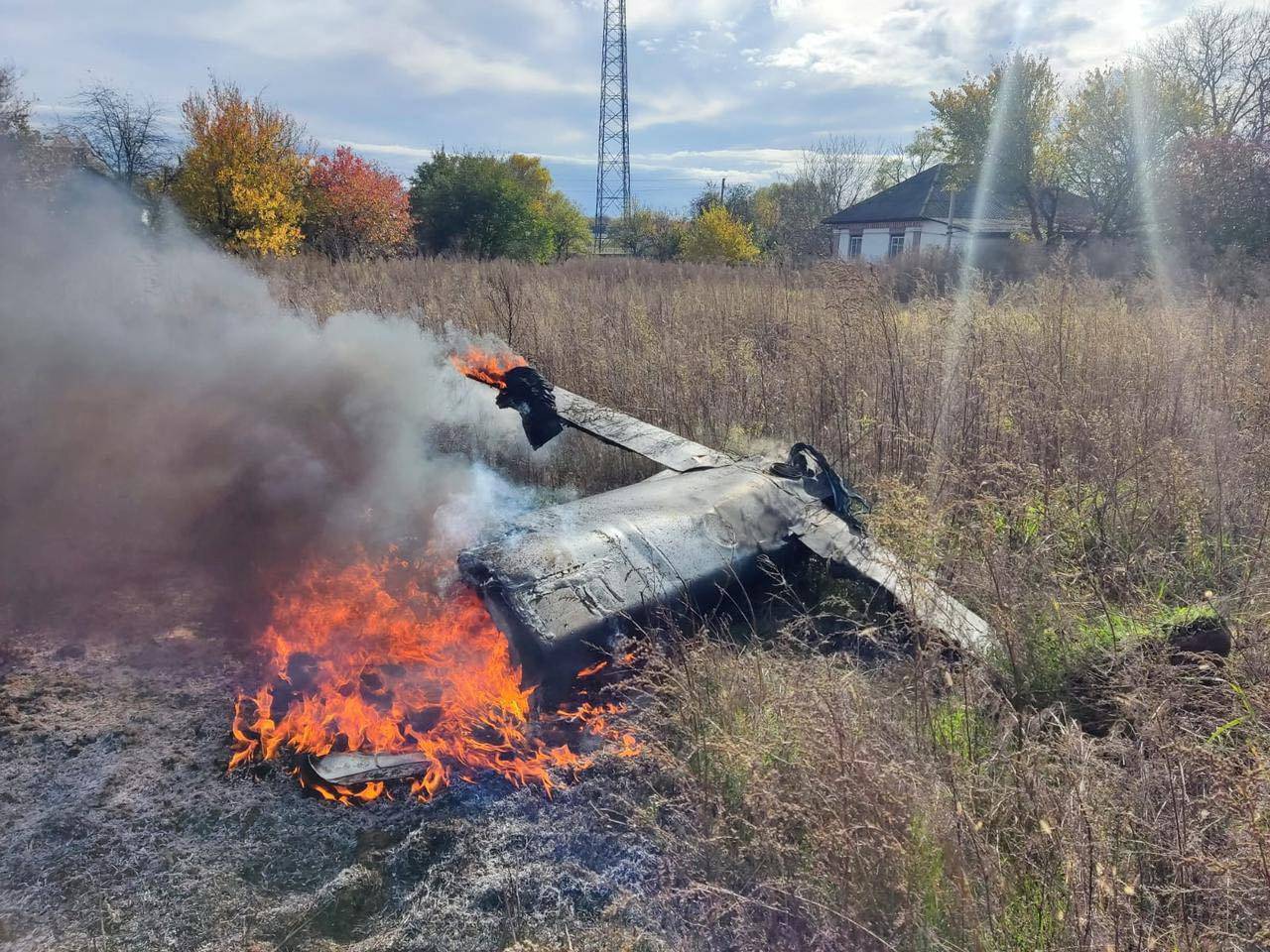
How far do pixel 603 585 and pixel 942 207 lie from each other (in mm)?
34731

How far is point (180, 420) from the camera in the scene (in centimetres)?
543

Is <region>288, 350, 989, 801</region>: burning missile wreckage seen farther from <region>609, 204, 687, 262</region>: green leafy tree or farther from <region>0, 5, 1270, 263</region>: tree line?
<region>609, 204, 687, 262</region>: green leafy tree

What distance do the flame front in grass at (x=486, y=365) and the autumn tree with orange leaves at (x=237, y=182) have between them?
14426mm

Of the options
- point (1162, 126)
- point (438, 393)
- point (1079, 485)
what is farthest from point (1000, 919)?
point (1162, 126)

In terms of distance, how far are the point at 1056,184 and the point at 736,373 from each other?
85.9 ft

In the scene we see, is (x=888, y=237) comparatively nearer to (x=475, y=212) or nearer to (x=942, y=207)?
(x=942, y=207)

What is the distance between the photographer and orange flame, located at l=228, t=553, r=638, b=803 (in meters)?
3.08

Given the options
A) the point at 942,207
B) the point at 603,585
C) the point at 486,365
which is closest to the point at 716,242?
the point at 942,207

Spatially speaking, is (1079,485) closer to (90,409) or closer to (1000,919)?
(1000,919)

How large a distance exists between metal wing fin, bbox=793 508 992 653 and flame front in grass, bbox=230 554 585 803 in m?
1.70

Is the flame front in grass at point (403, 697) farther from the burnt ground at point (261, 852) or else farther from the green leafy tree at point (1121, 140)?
the green leafy tree at point (1121, 140)

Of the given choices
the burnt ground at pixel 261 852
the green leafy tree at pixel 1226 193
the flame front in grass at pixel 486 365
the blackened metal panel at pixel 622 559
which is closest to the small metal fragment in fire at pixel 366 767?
the burnt ground at pixel 261 852

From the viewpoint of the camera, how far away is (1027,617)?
3463 millimetres

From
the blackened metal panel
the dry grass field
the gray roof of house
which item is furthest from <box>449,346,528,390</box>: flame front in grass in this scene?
the gray roof of house
